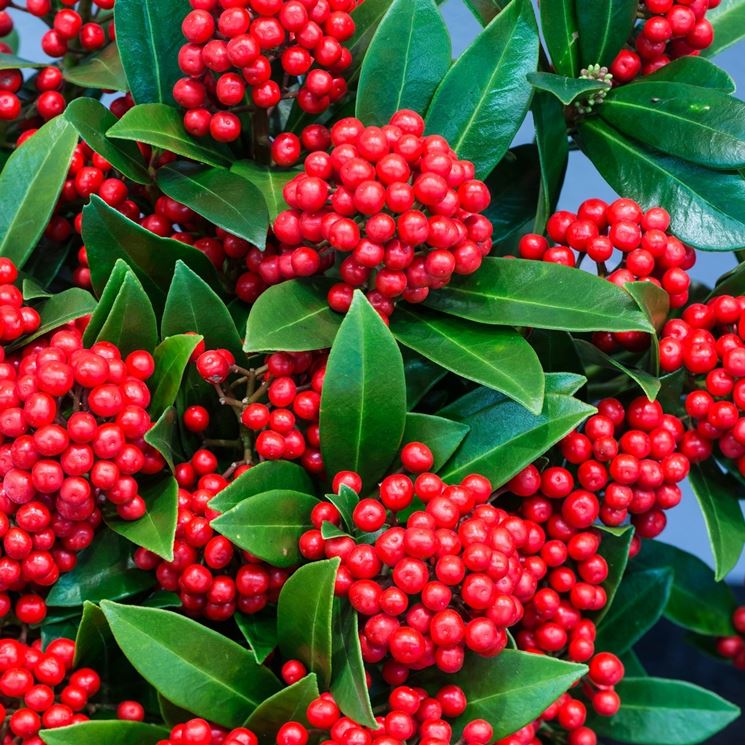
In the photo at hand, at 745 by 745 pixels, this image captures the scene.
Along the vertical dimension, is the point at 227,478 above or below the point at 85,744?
above

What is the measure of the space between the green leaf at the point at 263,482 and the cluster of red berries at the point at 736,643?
0.60 meters

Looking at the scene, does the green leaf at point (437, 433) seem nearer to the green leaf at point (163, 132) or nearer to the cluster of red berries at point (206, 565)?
the cluster of red berries at point (206, 565)

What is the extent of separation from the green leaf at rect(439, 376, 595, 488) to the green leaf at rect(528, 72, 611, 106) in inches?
10.2

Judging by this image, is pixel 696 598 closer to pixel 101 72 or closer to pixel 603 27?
pixel 603 27

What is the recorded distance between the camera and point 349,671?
85 centimetres

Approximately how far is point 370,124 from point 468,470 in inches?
13.5

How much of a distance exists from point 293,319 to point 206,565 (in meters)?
0.23

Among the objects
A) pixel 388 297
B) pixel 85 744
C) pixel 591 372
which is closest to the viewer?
pixel 85 744

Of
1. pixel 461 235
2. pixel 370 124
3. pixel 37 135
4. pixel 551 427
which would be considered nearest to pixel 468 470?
pixel 551 427

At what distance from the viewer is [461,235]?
0.93m

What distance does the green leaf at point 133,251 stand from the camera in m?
0.95

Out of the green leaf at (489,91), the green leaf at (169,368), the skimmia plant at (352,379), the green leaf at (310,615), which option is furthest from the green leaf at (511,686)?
the green leaf at (489,91)

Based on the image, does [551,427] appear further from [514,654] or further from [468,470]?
[514,654]

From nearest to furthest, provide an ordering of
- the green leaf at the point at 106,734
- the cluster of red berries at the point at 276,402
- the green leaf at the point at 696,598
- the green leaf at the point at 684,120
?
the green leaf at the point at 106,734 < the cluster of red berries at the point at 276,402 < the green leaf at the point at 684,120 < the green leaf at the point at 696,598
